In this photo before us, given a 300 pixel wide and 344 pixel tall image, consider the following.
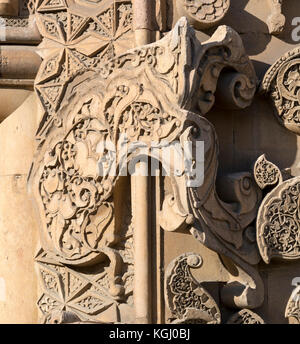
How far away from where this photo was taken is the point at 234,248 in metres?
A: 6.45

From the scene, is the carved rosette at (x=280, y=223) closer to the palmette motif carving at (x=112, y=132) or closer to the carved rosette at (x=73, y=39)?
the palmette motif carving at (x=112, y=132)

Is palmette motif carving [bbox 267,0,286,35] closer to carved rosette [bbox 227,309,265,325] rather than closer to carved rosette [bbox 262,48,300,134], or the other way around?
carved rosette [bbox 262,48,300,134]

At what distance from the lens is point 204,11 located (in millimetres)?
6723

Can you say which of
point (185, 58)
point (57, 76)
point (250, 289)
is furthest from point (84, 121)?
point (250, 289)

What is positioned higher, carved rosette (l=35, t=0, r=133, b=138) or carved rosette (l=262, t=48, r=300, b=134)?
carved rosette (l=35, t=0, r=133, b=138)

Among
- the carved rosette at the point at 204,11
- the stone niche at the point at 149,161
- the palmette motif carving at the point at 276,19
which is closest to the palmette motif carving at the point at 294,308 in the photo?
the stone niche at the point at 149,161

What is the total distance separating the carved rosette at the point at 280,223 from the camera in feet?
21.4

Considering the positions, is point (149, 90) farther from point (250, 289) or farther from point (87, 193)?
point (250, 289)

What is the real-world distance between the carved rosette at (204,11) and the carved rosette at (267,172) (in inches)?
31.3

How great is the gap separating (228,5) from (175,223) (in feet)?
4.13

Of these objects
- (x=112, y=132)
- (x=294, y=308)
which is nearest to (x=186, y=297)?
(x=294, y=308)

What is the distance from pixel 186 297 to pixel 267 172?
80 cm

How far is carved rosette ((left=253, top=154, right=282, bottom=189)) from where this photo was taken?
659 cm

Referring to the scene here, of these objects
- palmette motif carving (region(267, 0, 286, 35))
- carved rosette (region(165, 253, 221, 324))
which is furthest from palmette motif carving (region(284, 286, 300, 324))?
palmette motif carving (region(267, 0, 286, 35))
